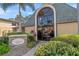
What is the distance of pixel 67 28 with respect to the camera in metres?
4.34

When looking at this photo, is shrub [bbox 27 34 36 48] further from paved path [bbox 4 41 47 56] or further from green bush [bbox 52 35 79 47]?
green bush [bbox 52 35 79 47]

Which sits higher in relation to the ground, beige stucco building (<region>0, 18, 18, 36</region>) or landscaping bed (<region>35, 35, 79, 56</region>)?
beige stucco building (<region>0, 18, 18, 36</region>)

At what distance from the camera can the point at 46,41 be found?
4.34 meters

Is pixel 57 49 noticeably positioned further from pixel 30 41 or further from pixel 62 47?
pixel 30 41

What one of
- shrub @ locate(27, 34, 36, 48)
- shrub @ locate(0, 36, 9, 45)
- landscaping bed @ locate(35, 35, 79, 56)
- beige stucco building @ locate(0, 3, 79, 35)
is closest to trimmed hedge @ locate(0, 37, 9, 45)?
shrub @ locate(0, 36, 9, 45)

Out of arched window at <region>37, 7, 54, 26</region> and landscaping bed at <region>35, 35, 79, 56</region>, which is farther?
arched window at <region>37, 7, 54, 26</region>

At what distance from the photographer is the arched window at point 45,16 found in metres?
4.38

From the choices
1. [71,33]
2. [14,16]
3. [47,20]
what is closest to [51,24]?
[47,20]

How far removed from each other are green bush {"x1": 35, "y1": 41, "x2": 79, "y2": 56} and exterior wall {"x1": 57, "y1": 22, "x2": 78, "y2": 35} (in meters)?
0.20

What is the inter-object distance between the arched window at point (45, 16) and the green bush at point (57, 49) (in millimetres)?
361

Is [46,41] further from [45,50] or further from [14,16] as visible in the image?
[14,16]

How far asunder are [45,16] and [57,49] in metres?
0.61

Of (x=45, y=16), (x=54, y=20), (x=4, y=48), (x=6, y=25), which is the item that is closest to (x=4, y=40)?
(x=4, y=48)

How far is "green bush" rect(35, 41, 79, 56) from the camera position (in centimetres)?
427
